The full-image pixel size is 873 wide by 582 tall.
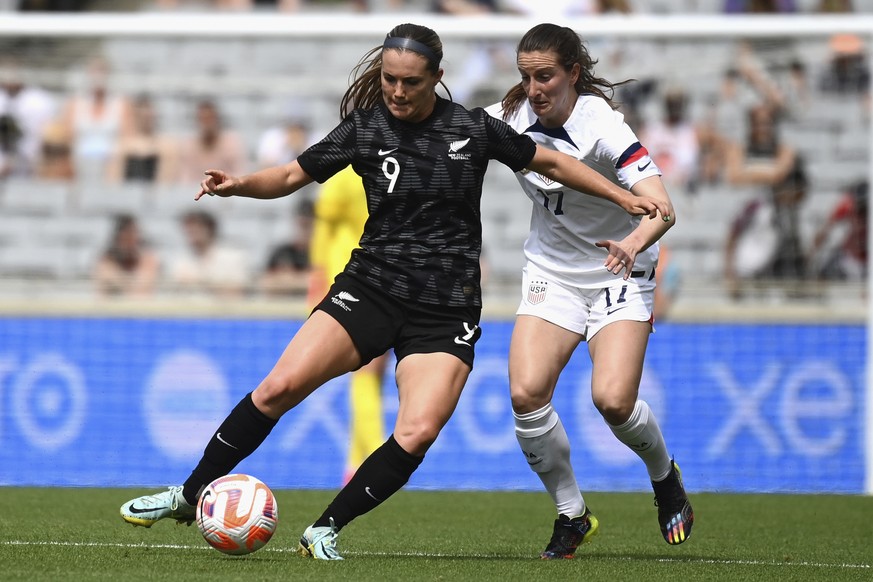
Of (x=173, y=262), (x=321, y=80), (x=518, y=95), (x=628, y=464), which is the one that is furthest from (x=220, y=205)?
(x=518, y=95)

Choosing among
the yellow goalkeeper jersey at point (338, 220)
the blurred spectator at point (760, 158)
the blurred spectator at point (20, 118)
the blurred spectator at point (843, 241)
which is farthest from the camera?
the blurred spectator at point (20, 118)

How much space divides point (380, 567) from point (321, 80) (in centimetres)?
721

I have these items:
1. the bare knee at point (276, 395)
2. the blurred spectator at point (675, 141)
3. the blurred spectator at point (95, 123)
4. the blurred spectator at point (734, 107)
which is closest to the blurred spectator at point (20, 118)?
the blurred spectator at point (95, 123)

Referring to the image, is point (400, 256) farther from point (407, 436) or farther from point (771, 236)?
point (771, 236)

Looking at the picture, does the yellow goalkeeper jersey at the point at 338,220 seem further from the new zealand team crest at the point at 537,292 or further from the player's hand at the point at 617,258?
the player's hand at the point at 617,258

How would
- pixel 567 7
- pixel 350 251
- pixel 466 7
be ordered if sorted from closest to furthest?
pixel 350 251, pixel 567 7, pixel 466 7

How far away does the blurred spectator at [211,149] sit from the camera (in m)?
11.8

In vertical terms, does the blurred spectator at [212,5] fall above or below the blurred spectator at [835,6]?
above

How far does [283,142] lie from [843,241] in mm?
4662

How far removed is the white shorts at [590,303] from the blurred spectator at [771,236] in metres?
5.09

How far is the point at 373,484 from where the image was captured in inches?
204

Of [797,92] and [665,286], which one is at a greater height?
[797,92]

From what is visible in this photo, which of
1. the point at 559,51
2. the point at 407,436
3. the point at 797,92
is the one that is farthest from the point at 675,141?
the point at 407,436

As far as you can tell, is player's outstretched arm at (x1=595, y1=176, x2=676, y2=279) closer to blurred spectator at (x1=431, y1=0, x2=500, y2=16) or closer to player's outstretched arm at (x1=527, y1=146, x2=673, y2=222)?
player's outstretched arm at (x1=527, y1=146, x2=673, y2=222)
